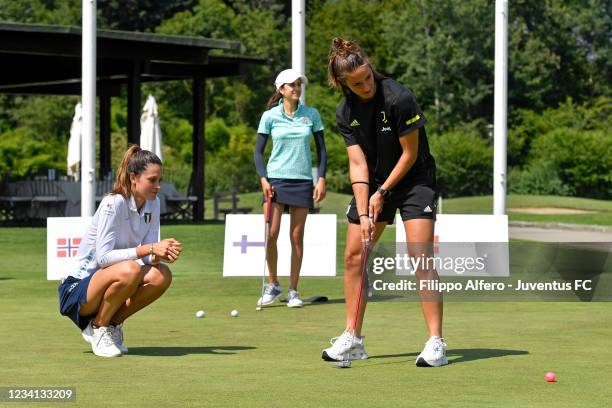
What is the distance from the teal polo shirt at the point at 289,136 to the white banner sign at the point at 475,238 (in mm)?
1719

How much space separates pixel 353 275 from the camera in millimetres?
8312

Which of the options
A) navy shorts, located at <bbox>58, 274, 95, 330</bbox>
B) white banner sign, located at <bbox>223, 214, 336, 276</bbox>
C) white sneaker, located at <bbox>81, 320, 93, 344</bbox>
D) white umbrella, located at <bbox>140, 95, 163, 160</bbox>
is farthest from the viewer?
white umbrella, located at <bbox>140, 95, 163, 160</bbox>

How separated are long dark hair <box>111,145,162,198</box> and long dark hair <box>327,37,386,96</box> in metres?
1.18

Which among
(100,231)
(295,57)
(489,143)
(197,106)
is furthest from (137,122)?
(489,143)

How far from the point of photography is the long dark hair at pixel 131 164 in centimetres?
818

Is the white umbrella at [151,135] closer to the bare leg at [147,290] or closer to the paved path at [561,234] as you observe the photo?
the paved path at [561,234]

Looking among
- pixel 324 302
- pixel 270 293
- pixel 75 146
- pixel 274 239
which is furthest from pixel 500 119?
pixel 75 146

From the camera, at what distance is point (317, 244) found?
1351 cm

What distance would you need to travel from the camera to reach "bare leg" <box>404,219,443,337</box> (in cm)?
800

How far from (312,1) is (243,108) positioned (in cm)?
1156

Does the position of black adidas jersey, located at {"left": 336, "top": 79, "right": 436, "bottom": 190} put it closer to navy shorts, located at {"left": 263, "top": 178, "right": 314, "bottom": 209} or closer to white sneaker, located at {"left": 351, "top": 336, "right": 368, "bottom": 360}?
white sneaker, located at {"left": 351, "top": 336, "right": 368, "bottom": 360}

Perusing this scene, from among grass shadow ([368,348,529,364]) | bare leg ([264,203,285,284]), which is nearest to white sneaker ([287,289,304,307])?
bare leg ([264,203,285,284])

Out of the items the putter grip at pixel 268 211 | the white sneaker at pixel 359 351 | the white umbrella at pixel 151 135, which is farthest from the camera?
the white umbrella at pixel 151 135

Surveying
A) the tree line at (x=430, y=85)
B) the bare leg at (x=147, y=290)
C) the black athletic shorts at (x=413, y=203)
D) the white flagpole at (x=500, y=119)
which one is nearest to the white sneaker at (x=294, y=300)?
the bare leg at (x=147, y=290)
